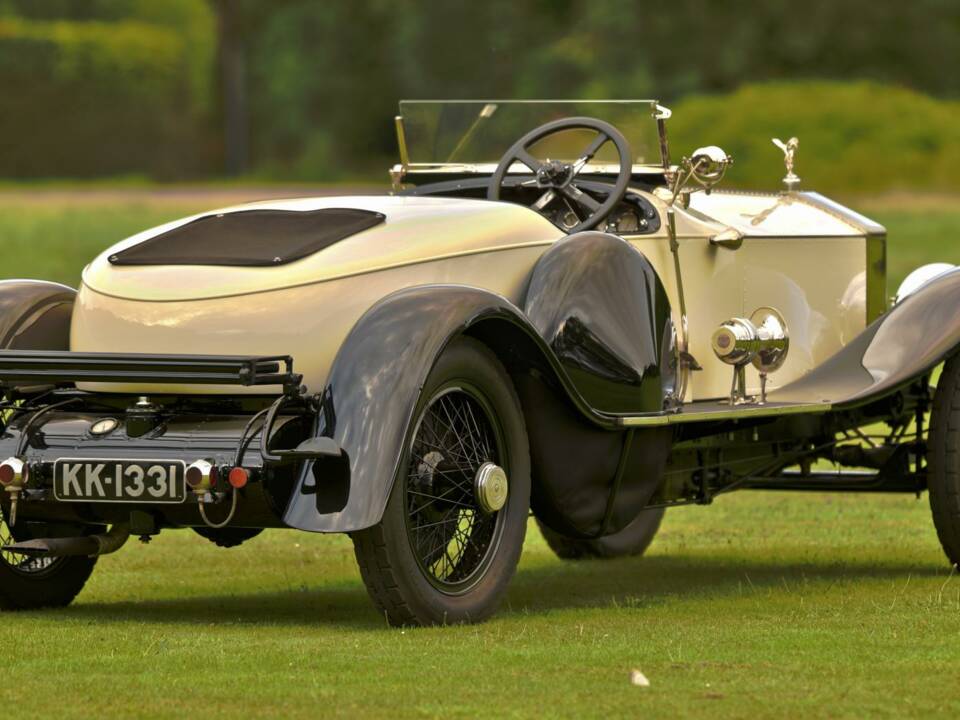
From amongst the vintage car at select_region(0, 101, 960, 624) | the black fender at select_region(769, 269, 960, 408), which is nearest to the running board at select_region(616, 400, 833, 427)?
the vintage car at select_region(0, 101, 960, 624)

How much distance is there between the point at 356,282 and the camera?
23.5 ft

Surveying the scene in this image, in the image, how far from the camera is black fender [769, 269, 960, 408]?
8641 millimetres

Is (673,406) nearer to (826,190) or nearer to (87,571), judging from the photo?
(87,571)

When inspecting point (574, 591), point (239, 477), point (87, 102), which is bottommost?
point (87, 102)

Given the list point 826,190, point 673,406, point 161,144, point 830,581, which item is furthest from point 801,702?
point 161,144

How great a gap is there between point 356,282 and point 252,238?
0.53m

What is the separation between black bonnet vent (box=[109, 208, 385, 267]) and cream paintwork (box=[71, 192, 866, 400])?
2.0 inches

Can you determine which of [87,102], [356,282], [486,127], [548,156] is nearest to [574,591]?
[356,282]

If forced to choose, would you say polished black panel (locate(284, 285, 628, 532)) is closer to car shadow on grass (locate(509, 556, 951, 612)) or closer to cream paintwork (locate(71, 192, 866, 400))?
cream paintwork (locate(71, 192, 866, 400))

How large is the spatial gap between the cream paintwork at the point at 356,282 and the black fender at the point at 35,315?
0.43 metres

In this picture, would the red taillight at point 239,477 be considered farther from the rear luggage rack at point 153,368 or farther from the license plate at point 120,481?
the rear luggage rack at point 153,368

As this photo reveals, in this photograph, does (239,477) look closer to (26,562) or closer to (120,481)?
(120,481)

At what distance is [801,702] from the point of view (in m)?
5.48

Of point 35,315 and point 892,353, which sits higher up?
point 35,315
